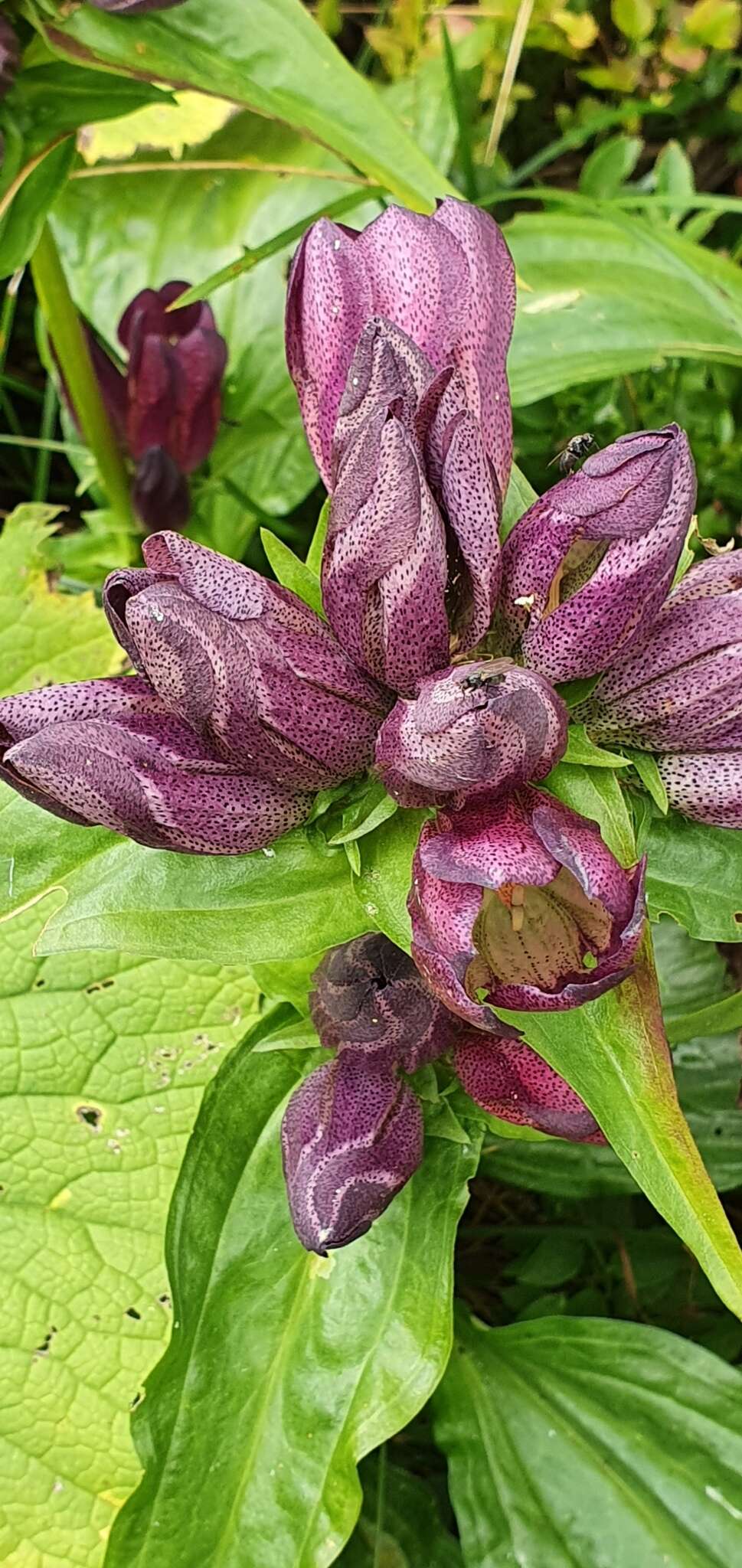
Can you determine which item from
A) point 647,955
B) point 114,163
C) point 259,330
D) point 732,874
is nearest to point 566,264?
point 259,330

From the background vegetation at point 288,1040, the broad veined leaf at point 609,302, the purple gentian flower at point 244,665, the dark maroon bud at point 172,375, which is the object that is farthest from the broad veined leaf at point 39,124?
the purple gentian flower at point 244,665

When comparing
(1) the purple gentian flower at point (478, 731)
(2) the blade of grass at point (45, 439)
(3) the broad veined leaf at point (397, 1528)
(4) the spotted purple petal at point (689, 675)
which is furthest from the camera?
(2) the blade of grass at point (45, 439)

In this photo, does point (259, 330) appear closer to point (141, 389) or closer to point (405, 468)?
point (141, 389)

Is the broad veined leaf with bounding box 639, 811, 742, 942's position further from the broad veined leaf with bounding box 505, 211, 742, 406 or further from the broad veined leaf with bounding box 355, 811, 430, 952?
the broad veined leaf with bounding box 505, 211, 742, 406

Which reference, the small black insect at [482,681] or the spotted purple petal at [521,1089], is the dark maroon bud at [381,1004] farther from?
the small black insect at [482,681]

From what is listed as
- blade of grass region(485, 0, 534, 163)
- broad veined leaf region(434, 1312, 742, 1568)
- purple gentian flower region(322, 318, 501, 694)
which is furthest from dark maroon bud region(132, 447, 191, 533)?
broad veined leaf region(434, 1312, 742, 1568)

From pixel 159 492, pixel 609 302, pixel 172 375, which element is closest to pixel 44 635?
pixel 159 492

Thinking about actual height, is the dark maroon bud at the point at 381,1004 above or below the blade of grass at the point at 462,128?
below
